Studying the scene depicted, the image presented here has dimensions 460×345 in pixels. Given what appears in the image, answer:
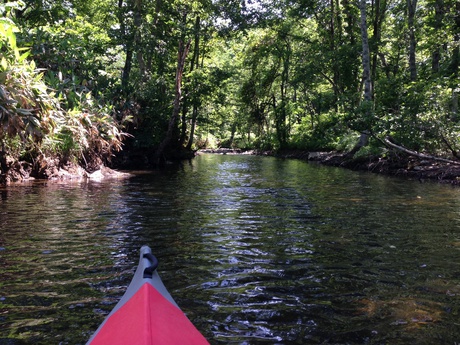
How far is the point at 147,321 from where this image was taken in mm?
1688

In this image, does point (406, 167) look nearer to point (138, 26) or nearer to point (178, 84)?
point (178, 84)

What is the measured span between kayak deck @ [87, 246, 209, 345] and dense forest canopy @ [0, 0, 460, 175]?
6.72 m

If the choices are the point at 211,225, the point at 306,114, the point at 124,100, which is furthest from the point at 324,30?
the point at 211,225

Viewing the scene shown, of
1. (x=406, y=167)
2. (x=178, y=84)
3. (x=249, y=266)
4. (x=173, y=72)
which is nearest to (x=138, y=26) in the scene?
(x=178, y=84)

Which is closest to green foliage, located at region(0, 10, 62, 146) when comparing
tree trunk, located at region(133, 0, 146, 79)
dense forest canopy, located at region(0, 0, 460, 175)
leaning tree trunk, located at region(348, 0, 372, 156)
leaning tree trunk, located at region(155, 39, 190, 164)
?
dense forest canopy, located at region(0, 0, 460, 175)

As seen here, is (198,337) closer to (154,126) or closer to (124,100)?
(124,100)

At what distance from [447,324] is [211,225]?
4.39 metres

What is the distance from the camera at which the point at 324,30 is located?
2789cm

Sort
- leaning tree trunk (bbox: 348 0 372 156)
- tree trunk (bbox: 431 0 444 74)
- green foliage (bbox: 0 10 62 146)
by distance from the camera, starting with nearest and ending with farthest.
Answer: green foliage (bbox: 0 10 62 146), tree trunk (bbox: 431 0 444 74), leaning tree trunk (bbox: 348 0 372 156)

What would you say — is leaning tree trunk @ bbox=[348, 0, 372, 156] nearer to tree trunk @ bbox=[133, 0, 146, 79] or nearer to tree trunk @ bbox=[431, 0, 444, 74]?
tree trunk @ bbox=[431, 0, 444, 74]

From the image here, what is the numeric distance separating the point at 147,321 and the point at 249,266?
3135mm

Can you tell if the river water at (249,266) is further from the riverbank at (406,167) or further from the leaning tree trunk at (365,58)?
the leaning tree trunk at (365,58)

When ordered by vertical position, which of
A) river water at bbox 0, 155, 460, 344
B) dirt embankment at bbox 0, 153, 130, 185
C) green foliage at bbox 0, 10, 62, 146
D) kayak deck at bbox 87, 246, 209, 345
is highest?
green foliage at bbox 0, 10, 62, 146

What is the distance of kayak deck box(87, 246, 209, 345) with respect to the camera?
1.61 meters
